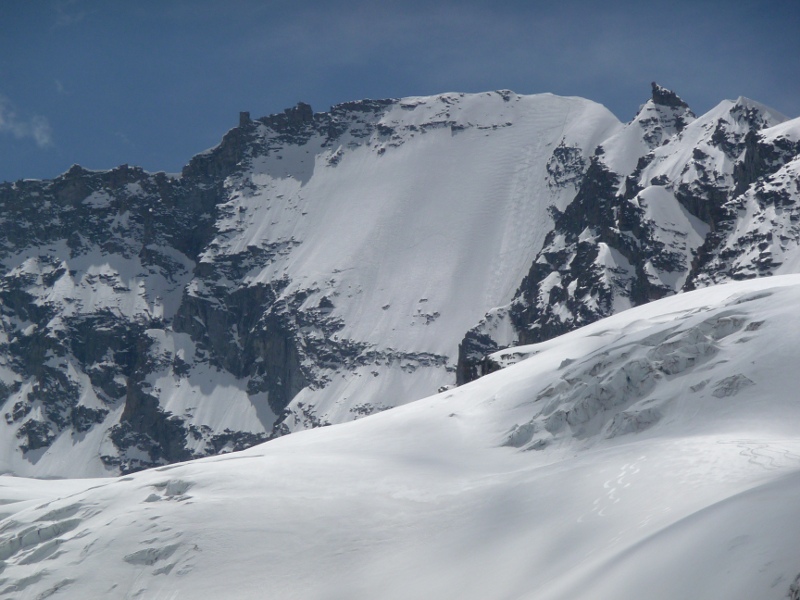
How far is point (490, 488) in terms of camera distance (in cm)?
6181

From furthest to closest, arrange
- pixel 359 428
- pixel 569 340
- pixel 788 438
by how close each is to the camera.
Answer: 1. pixel 569 340
2. pixel 359 428
3. pixel 788 438

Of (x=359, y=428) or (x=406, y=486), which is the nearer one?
(x=406, y=486)

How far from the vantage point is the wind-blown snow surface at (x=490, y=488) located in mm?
47969

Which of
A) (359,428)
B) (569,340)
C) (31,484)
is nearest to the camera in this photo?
(359,428)

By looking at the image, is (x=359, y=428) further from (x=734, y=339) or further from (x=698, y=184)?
(x=698, y=184)

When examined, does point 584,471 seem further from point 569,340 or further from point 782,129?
point 782,129

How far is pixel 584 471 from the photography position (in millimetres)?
57125

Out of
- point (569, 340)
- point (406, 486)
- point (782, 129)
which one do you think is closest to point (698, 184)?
point (782, 129)

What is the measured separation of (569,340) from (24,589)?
44.0m

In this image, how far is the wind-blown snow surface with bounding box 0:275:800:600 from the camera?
4797 cm

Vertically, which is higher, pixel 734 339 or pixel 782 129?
pixel 782 129

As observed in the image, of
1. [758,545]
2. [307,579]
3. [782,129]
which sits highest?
[782,129]

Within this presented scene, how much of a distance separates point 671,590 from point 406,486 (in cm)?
3450

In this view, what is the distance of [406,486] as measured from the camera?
65.5m
